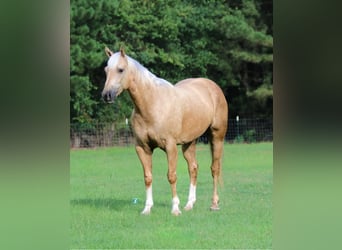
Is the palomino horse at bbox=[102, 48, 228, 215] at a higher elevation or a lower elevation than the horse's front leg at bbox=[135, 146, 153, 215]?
higher

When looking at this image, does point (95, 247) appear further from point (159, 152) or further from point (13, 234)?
point (159, 152)

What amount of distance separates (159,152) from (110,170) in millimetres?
4848

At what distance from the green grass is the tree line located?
5717 millimetres

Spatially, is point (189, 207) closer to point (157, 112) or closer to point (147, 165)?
point (147, 165)

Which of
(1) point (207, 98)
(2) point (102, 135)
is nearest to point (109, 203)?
(1) point (207, 98)

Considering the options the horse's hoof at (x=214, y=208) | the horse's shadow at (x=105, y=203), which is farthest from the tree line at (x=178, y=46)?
the horse's hoof at (x=214, y=208)

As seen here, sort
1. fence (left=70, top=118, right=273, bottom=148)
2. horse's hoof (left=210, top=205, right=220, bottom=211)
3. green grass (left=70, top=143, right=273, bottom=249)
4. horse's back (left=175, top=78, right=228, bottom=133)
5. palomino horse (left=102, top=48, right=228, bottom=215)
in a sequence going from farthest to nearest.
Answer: fence (left=70, top=118, right=273, bottom=148)
horse's back (left=175, top=78, right=228, bottom=133)
horse's hoof (left=210, top=205, right=220, bottom=211)
palomino horse (left=102, top=48, right=228, bottom=215)
green grass (left=70, top=143, right=273, bottom=249)

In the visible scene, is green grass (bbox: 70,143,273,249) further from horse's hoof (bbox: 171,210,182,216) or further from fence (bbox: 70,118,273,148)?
fence (bbox: 70,118,273,148)

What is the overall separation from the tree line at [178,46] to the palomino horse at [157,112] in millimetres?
10782

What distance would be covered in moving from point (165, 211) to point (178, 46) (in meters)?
13.6

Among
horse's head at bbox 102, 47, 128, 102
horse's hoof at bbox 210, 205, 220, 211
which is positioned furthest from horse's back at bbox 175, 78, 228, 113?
horse's hoof at bbox 210, 205, 220, 211

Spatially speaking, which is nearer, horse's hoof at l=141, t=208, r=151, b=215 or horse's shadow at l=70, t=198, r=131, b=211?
horse's hoof at l=141, t=208, r=151, b=215

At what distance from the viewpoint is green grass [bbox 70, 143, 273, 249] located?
4105 mm

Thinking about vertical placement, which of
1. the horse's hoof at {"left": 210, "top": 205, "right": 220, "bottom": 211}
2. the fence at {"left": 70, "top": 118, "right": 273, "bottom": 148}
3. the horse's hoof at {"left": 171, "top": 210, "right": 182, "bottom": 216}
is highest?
the fence at {"left": 70, "top": 118, "right": 273, "bottom": 148}
